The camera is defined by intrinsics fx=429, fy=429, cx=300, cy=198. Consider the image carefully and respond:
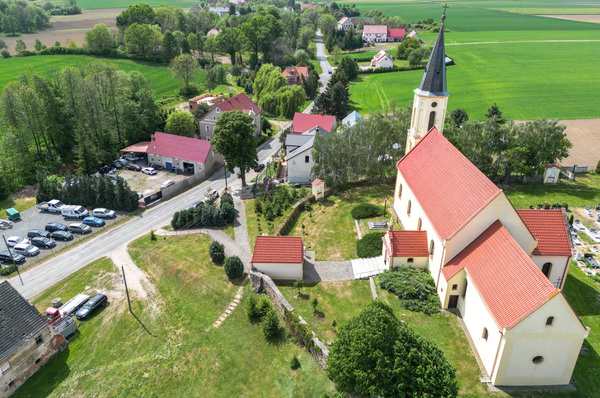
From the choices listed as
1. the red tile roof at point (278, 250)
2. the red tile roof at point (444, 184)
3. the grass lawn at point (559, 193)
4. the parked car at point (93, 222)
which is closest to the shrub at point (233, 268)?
the red tile roof at point (278, 250)

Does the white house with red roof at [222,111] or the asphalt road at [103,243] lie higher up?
the white house with red roof at [222,111]

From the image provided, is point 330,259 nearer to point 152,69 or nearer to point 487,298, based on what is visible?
point 487,298

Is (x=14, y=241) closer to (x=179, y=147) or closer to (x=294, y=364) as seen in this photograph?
(x=179, y=147)

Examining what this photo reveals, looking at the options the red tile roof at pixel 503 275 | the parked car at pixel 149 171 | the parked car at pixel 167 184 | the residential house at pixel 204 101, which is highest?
the red tile roof at pixel 503 275

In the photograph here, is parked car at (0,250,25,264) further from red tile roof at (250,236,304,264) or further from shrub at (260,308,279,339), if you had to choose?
shrub at (260,308,279,339)

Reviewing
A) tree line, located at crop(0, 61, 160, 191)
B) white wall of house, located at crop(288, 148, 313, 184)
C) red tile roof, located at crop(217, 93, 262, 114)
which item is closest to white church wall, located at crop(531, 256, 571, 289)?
white wall of house, located at crop(288, 148, 313, 184)

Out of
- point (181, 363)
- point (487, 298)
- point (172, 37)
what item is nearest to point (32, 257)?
point (181, 363)

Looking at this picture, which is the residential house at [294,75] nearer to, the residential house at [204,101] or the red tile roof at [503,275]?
the residential house at [204,101]
